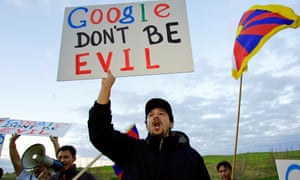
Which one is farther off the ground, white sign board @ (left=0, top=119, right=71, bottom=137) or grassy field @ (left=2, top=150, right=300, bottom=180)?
white sign board @ (left=0, top=119, right=71, bottom=137)

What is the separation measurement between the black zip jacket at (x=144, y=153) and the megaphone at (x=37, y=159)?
1292 mm

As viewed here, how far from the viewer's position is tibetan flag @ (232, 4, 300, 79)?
8.46 ft

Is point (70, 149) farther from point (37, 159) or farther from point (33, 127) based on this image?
point (33, 127)

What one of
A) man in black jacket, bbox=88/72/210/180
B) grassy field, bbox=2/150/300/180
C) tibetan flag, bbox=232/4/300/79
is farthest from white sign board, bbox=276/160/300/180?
grassy field, bbox=2/150/300/180

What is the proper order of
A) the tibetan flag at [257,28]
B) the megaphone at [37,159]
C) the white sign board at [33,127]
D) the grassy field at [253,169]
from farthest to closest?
the grassy field at [253,169] < the white sign board at [33,127] < the tibetan flag at [257,28] < the megaphone at [37,159]

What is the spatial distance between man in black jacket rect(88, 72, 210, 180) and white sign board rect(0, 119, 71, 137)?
88.4 inches

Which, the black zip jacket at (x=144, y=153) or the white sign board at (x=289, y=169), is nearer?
the black zip jacket at (x=144, y=153)

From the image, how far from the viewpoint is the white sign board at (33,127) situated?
3.46 meters

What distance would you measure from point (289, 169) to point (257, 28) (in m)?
1.72

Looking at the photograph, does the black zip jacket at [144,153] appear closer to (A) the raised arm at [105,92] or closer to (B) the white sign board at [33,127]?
(A) the raised arm at [105,92]

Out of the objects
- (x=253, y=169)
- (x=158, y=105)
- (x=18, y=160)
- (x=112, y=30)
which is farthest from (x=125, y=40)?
(x=253, y=169)

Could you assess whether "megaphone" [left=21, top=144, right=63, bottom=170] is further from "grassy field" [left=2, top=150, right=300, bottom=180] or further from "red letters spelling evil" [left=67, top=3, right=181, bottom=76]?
"grassy field" [left=2, top=150, right=300, bottom=180]

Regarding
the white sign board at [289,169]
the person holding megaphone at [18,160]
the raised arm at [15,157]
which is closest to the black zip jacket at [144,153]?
the person holding megaphone at [18,160]

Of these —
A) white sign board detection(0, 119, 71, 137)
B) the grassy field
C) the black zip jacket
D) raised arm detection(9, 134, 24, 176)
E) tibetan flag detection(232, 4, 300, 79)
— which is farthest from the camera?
the grassy field
